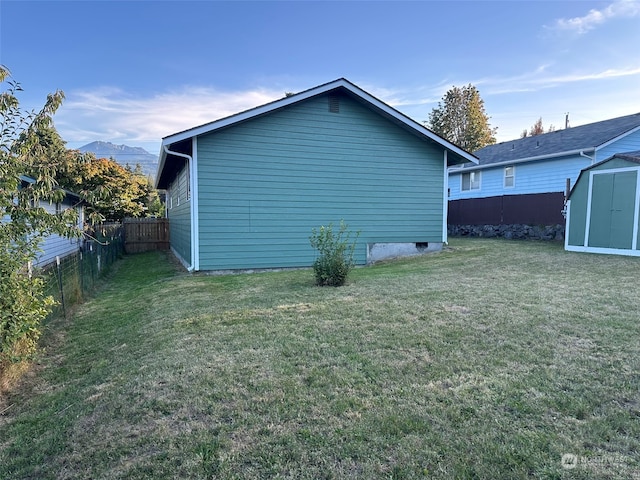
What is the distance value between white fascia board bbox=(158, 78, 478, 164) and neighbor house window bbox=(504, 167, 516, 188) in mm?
7669

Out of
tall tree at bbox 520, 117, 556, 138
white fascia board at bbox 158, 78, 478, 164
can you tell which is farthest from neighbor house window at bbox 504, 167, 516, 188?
tall tree at bbox 520, 117, 556, 138

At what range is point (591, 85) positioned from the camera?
1591 cm

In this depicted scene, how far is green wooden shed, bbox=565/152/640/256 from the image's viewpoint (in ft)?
31.1

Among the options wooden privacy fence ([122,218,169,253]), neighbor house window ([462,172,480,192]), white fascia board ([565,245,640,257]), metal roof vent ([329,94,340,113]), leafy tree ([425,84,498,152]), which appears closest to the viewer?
white fascia board ([565,245,640,257])

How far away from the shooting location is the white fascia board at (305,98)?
29.5 feet

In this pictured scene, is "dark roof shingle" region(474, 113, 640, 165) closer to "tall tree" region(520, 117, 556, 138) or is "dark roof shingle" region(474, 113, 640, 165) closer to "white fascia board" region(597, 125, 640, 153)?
"white fascia board" region(597, 125, 640, 153)

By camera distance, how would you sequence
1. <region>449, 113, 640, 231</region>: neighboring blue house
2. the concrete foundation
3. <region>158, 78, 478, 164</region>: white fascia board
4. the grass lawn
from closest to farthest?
the grass lawn, <region>158, 78, 478, 164</region>: white fascia board, the concrete foundation, <region>449, 113, 640, 231</region>: neighboring blue house

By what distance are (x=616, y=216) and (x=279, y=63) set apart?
12.1 m

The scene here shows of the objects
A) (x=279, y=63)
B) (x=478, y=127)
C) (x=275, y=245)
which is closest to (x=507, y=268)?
(x=275, y=245)

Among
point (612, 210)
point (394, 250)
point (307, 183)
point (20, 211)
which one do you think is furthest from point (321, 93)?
point (612, 210)

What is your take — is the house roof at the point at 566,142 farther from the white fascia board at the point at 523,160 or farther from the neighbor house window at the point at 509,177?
the neighbor house window at the point at 509,177

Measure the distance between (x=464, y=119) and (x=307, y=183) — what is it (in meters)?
33.5

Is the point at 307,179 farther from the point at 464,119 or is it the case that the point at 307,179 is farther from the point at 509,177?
the point at 464,119

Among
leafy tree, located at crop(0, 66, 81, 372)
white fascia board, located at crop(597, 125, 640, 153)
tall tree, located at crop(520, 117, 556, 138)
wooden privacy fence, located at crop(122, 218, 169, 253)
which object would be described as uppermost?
tall tree, located at crop(520, 117, 556, 138)
